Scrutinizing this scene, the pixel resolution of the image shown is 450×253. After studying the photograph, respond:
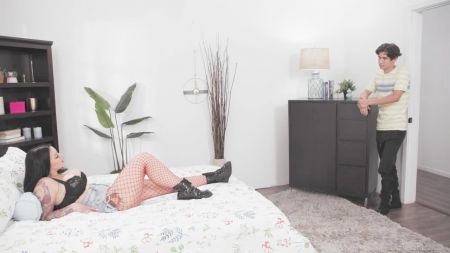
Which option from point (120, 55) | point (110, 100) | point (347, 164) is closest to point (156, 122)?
point (110, 100)

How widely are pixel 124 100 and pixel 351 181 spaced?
2148 mm

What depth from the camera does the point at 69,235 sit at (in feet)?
4.93

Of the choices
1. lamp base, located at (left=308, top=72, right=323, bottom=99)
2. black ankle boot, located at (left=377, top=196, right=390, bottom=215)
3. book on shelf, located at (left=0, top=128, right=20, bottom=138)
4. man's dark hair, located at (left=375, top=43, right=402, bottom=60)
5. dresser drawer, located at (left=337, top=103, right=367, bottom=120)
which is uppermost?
man's dark hair, located at (left=375, top=43, right=402, bottom=60)

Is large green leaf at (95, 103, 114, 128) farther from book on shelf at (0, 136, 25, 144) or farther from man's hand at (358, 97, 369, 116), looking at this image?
man's hand at (358, 97, 369, 116)

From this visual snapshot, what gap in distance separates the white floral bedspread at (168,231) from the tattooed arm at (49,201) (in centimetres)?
13

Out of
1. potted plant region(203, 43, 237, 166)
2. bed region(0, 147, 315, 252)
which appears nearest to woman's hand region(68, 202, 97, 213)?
bed region(0, 147, 315, 252)

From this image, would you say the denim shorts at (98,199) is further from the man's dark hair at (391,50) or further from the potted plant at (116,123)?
the man's dark hair at (391,50)

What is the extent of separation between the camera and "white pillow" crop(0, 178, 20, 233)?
5.07 ft

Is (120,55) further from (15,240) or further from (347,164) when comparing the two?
(347,164)

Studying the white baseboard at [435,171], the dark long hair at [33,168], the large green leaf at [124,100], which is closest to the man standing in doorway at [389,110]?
the white baseboard at [435,171]

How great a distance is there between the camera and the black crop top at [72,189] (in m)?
1.88

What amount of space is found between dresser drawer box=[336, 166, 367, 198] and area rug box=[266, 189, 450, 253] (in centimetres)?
10

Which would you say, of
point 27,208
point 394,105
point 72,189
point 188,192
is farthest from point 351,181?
point 27,208

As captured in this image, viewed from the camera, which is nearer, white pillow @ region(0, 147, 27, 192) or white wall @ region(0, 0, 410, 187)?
white pillow @ region(0, 147, 27, 192)
